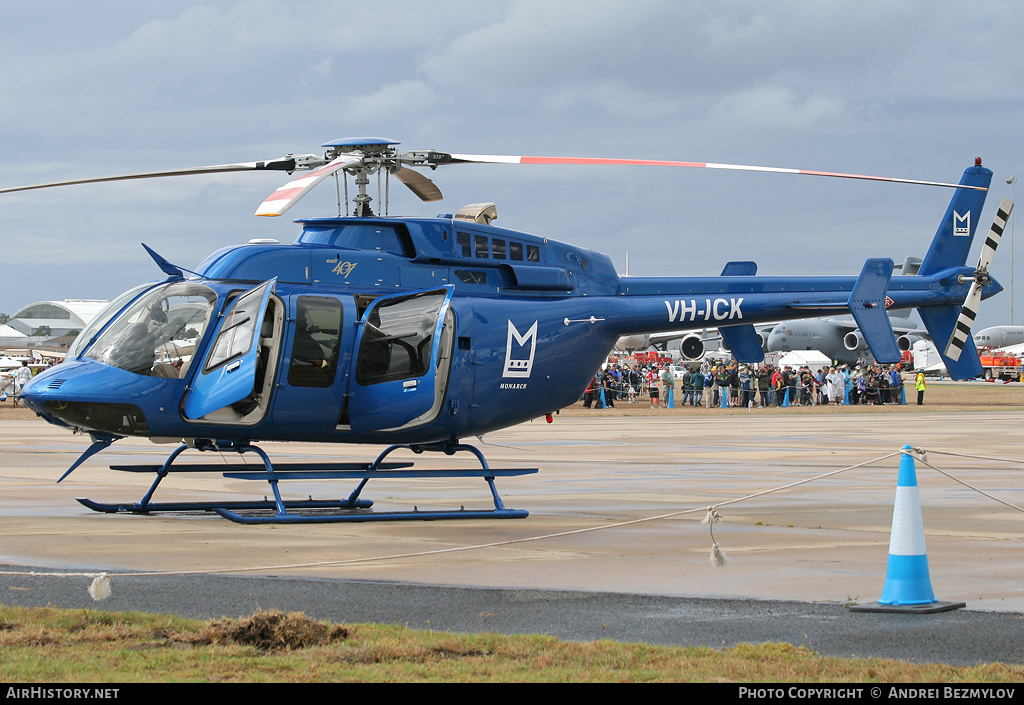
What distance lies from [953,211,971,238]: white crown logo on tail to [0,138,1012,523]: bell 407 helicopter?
6857 mm

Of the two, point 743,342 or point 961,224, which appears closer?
point 743,342

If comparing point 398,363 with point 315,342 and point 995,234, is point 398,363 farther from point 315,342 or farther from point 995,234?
point 995,234

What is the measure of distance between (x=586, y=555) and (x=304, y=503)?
441 centimetres

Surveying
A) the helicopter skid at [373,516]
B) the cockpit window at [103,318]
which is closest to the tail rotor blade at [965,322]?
the helicopter skid at [373,516]

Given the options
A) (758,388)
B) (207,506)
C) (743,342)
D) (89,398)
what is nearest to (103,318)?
(89,398)

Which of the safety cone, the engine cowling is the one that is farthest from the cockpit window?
the engine cowling

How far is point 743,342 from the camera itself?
16.0 m

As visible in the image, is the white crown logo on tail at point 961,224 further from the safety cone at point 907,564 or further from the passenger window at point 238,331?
the passenger window at point 238,331

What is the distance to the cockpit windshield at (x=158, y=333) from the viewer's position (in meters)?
10.7

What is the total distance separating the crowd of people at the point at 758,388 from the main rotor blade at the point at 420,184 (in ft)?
94.6

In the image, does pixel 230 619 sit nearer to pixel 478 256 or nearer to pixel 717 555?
pixel 717 555

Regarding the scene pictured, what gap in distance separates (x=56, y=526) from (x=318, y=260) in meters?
3.78

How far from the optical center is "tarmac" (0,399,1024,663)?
663 cm

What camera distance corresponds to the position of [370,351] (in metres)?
11.5
